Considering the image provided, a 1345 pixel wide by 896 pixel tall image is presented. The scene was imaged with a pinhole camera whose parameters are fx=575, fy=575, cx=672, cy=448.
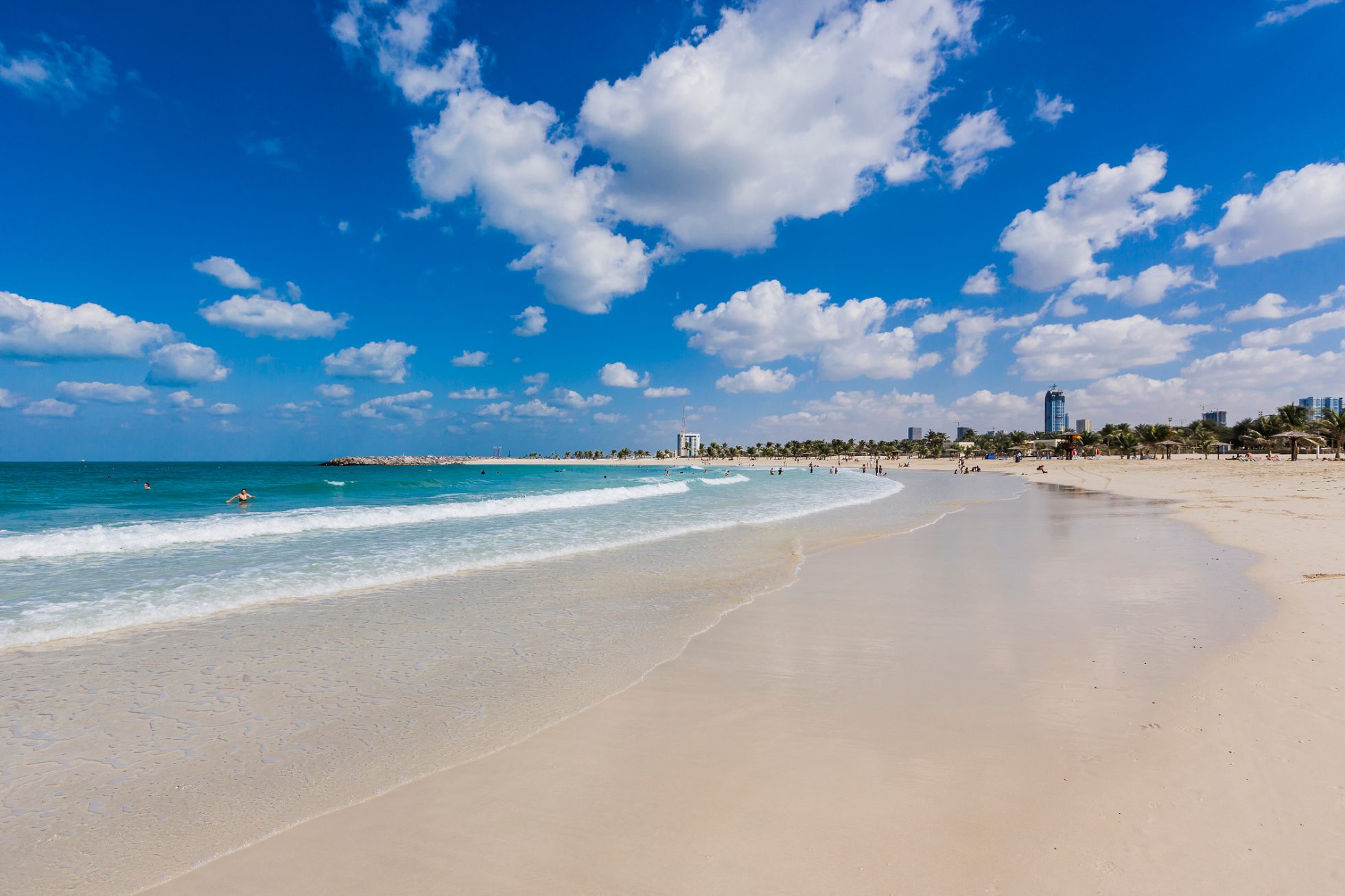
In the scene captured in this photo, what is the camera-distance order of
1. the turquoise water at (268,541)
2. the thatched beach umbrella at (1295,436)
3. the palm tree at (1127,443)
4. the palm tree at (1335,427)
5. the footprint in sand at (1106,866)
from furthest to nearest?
the palm tree at (1127,443)
the palm tree at (1335,427)
the thatched beach umbrella at (1295,436)
the turquoise water at (268,541)
the footprint in sand at (1106,866)

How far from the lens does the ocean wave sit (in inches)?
632

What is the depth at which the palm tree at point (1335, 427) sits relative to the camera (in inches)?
2640

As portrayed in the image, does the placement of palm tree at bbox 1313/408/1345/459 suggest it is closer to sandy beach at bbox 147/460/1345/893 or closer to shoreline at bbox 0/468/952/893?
sandy beach at bbox 147/460/1345/893

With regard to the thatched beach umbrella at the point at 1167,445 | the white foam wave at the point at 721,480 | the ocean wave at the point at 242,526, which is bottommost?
the white foam wave at the point at 721,480

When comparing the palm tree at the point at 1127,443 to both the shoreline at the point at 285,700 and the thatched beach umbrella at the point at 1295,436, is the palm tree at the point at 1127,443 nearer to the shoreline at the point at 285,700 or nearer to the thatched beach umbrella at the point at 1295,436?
the thatched beach umbrella at the point at 1295,436

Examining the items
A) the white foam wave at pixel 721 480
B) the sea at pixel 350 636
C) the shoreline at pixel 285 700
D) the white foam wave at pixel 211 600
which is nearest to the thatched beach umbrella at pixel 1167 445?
the white foam wave at pixel 721 480

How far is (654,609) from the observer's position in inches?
361

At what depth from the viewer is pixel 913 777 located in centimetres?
405

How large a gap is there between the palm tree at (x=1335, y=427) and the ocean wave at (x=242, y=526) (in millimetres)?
88268

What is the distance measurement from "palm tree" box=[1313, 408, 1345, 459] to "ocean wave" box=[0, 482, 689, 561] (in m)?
88.3

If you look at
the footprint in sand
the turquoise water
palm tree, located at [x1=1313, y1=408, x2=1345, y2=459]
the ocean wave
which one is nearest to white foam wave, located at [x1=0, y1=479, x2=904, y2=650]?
the turquoise water

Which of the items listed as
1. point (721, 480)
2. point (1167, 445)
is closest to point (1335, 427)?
point (1167, 445)

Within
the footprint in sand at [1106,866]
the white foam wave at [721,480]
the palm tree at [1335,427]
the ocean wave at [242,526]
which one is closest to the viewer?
the footprint in sand at [1106,866]

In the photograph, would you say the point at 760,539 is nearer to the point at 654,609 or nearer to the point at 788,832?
the point at 654,609
